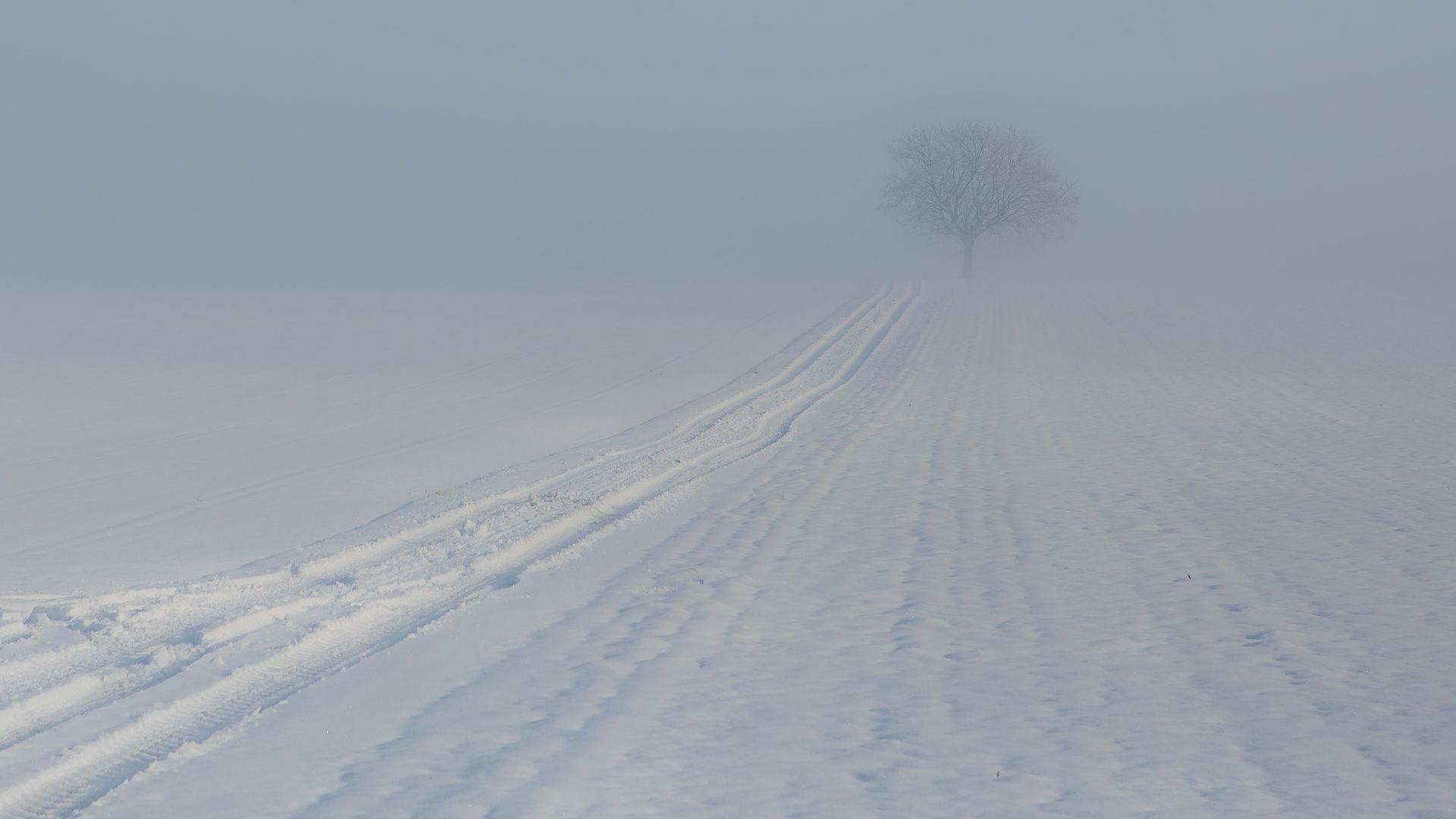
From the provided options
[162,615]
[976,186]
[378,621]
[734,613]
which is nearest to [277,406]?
[162,615]

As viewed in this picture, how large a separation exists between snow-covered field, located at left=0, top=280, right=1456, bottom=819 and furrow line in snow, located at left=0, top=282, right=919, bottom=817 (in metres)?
0.03

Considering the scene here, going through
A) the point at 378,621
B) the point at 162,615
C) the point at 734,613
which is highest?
the point at 162,615

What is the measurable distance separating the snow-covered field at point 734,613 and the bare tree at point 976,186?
47.6 meters

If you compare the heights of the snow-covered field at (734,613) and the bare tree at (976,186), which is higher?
the bare tree at (976,186)

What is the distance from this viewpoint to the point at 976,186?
63.1 meters

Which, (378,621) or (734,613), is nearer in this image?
(378,621)

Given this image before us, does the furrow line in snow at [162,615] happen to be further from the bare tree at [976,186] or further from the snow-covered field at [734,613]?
the bare tree at [976,186]

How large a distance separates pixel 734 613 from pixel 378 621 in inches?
72.7

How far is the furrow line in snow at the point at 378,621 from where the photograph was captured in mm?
4305

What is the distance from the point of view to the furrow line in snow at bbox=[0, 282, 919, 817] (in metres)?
4.30

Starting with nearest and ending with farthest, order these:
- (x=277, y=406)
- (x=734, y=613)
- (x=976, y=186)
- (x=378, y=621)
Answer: (x=378, y=621)
(x=734, y=613)
(x=277, y=406)
(x=976, y=186)

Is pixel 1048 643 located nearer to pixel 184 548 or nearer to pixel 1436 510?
pixel 1436 510

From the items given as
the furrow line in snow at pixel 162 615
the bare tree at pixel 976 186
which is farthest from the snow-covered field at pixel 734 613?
the bare tree at pixel 976 186

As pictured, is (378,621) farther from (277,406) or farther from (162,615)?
(277,406)
